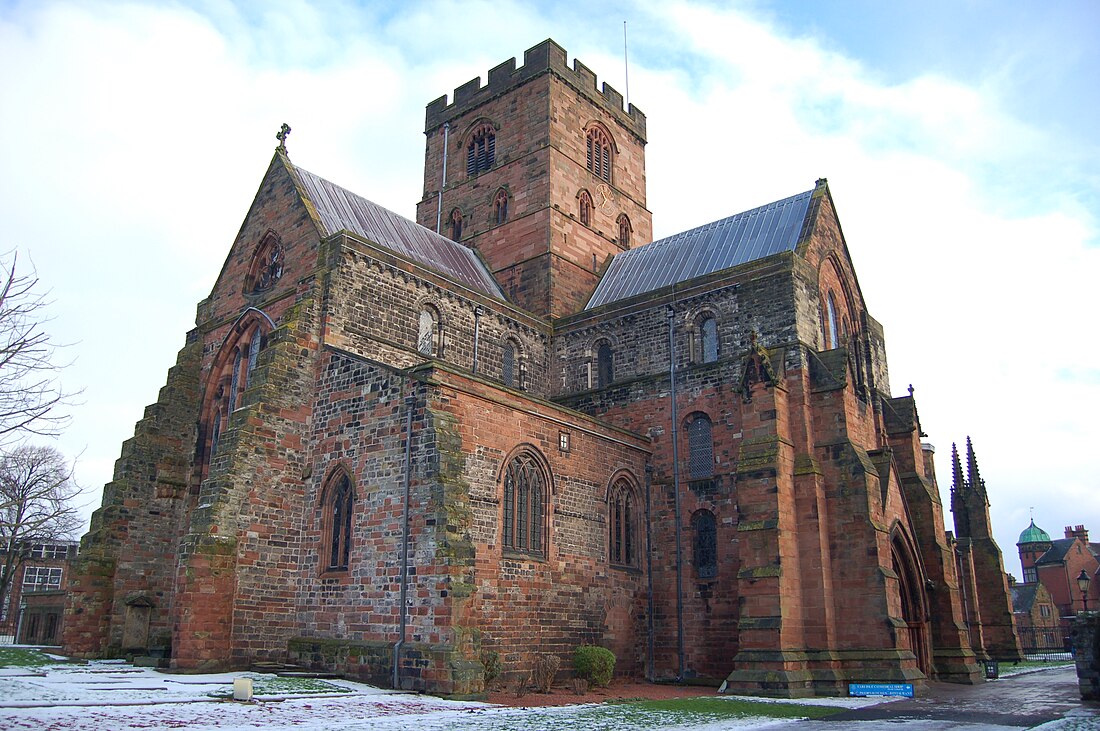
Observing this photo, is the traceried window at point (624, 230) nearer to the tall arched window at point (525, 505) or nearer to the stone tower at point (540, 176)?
the stone tower at point (540, 176)

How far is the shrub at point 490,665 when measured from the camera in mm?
19938

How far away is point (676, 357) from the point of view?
29.9 metres

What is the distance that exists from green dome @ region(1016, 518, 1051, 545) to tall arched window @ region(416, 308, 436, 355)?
82.1 metres

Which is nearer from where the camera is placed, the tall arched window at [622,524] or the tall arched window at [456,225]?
the tall arched window at [622,524]

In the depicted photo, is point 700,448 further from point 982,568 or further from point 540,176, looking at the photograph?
point 982,568

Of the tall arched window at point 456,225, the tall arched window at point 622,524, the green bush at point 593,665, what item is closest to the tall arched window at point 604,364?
the tall arched window at point 622,524

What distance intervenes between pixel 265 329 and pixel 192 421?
4202 millimetres

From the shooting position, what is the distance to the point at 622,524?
2695 cm

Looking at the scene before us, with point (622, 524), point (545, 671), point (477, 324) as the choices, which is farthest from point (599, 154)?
point (545, 671)

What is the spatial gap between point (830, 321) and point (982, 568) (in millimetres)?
15568

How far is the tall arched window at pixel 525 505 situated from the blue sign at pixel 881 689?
8.74 m

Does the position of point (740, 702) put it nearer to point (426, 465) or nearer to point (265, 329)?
point (426, 465)

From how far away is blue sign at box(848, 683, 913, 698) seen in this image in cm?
2112

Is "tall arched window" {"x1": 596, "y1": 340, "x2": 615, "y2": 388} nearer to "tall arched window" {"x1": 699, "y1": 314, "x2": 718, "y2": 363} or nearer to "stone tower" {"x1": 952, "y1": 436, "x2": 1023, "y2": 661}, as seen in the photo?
"tall arched window" {"x1": 699, "y1": 314, "x2": 718, "y2": 363}
